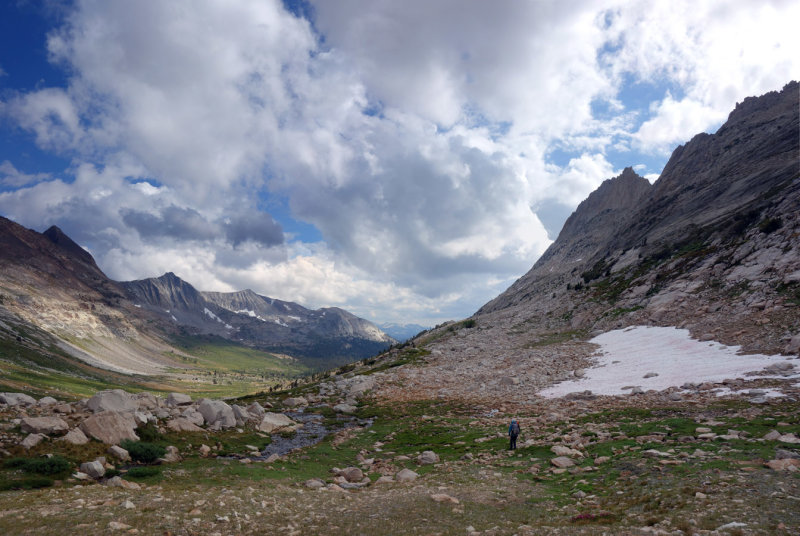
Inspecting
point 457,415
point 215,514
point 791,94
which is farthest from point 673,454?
point 791,94

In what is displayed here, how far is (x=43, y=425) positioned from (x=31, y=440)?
2.07 metres

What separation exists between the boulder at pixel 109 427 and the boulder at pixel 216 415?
9348mm

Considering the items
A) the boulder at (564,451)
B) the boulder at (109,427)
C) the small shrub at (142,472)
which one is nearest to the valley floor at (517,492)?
the boulder at (564,451)

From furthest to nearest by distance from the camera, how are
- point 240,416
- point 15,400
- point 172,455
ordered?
point 240,416 < point 15,400 < point 172,455

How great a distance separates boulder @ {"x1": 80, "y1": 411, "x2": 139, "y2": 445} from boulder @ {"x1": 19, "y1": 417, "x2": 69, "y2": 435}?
1148 millimetres

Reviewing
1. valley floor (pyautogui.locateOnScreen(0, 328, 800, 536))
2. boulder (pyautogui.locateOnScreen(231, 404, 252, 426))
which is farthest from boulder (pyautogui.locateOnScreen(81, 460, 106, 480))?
boulder (pyautogui.locateOnScreen(231, 404, 252, 426))

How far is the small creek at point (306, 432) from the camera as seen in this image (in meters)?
33.2

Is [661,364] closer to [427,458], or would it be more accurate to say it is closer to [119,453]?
[427,458]

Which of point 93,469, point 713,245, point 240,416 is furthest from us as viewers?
point 713,245

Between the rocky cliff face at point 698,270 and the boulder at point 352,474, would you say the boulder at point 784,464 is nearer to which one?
the boulder at point 352,474

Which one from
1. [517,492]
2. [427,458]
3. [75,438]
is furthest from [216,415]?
[517,492]

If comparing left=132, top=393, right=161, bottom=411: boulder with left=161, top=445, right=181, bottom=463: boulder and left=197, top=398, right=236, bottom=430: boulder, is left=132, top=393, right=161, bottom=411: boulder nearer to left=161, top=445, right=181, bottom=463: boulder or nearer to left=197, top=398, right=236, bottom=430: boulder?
left=197, top=398, right=236, bottom=430: boulder

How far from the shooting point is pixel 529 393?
4478cm

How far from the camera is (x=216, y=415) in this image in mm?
36250
